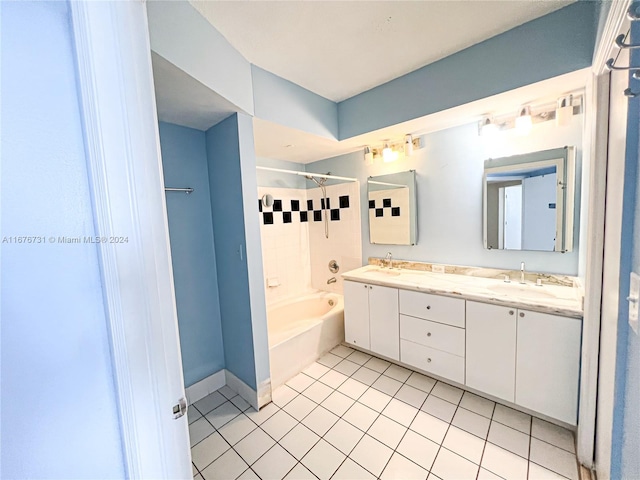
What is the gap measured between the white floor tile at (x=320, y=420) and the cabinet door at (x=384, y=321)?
2.47ft

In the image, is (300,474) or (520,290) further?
(520,290)

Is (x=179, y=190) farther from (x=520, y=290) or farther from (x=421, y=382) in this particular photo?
(x=520, y=290)

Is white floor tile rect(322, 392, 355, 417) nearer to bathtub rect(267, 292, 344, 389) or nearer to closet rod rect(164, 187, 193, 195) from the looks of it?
bathtub rect(267, 292, 344, 389)

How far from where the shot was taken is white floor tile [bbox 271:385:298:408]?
1.91 m

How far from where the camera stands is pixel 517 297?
65.3 inches

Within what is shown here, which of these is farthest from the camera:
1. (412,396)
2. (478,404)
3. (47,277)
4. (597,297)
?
(412,396)

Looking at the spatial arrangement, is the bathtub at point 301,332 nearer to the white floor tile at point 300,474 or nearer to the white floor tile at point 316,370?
the white floor tile at point 316,370

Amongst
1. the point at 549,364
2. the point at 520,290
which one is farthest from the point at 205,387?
the point at 520,290

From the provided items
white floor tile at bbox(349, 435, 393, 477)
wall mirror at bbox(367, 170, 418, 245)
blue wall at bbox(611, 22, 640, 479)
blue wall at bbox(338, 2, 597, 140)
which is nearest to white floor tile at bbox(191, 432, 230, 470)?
white floor tile at bbox(349, 435, 393, 477)

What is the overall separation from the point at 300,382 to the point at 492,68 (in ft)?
8.80

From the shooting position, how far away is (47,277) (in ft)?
1.60

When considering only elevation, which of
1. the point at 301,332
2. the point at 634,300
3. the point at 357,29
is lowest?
the point at 301,332

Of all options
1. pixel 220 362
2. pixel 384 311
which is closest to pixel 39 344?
pixel 220 362

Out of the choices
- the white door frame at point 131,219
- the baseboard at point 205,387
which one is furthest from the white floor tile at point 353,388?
the white door frame at point 131,219
